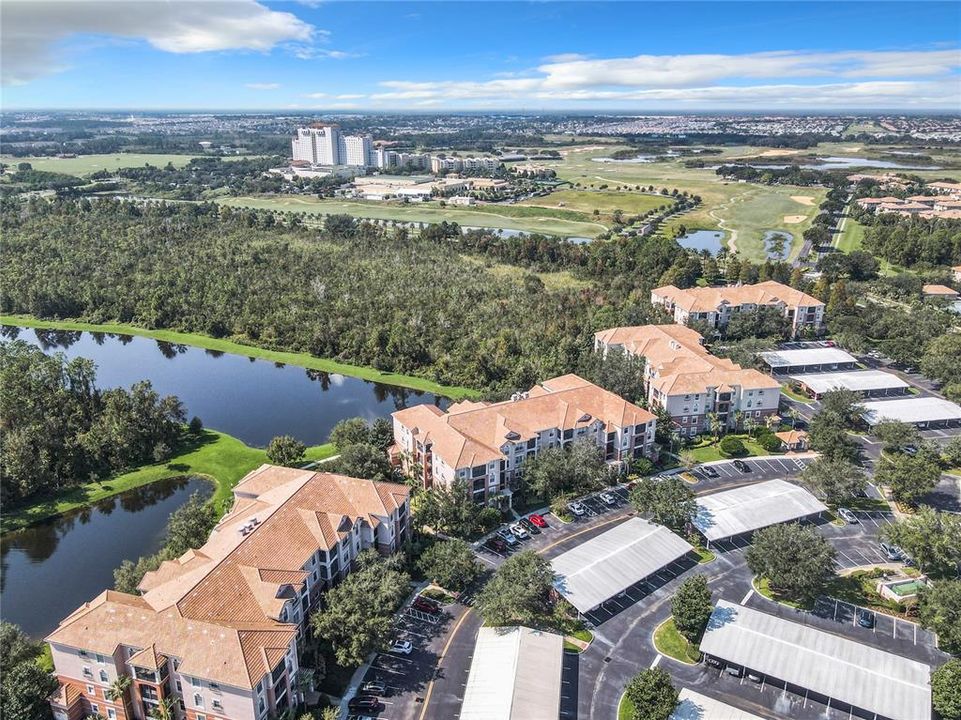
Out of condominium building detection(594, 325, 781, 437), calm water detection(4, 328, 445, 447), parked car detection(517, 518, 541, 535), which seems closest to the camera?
parked car detection(517, 518, 541, 535)

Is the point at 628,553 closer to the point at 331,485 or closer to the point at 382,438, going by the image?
the point at 331,485

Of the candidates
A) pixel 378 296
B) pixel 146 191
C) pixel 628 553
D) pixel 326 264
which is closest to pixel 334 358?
pixel 378 296

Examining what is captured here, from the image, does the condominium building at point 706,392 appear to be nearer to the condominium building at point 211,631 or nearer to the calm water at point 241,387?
the calm water at point 241,387

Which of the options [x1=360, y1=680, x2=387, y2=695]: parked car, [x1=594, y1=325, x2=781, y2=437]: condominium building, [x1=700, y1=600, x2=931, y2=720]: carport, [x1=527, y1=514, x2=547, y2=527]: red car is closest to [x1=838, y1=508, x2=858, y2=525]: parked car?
[x1=594, y1=325, x2=781, y2=437]: condominium building

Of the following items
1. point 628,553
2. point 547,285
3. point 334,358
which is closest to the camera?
point 628,553

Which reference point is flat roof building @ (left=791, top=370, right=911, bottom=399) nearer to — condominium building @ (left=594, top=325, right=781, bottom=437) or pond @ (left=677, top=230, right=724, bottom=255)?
condominium building @ (left=594, top=325, right=781, bottom=437)

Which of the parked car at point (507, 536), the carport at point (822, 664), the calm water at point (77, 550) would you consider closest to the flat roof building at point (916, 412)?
the carport at point (822, 664)
